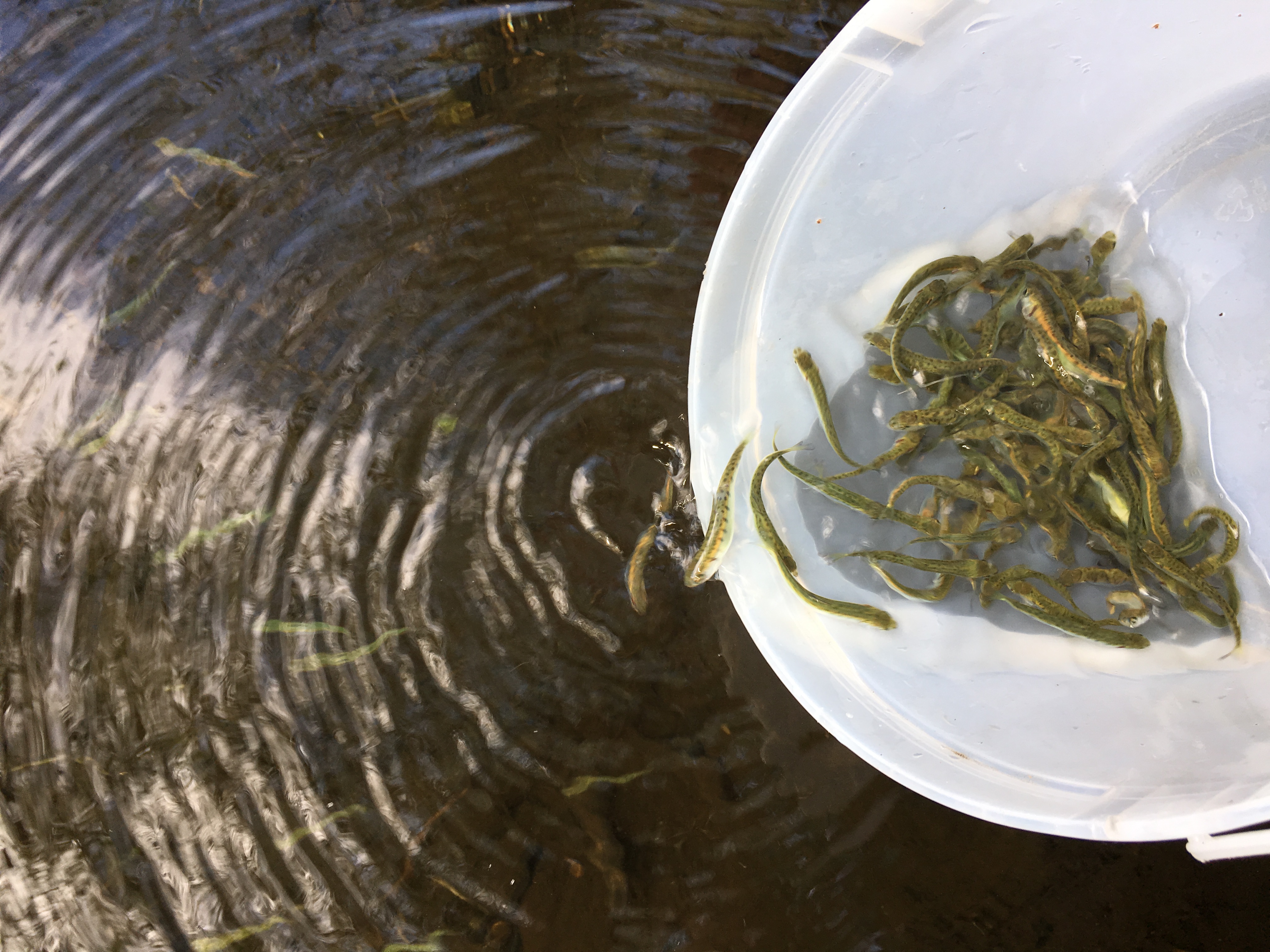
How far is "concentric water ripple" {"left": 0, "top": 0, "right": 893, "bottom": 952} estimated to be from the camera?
1.12 meters

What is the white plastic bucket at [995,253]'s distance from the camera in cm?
85

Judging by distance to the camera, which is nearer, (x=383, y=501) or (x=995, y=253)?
(x=995, y=253)

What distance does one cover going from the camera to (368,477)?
1.15 m

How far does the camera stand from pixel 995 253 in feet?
3.41

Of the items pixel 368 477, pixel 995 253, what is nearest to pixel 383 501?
pixel 368 477

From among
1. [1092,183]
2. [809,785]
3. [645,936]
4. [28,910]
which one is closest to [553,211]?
[1092,183]

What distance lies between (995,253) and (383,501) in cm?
106

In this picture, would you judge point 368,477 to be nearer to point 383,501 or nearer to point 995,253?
point 383,501

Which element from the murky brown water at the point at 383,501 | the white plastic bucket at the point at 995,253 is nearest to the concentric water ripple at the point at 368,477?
the murky brown water at the point at 383,501

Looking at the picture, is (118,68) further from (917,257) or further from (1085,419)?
(1085,419)

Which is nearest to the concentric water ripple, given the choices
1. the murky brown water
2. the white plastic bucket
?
the murky brown water

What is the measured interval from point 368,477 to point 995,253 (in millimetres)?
1068

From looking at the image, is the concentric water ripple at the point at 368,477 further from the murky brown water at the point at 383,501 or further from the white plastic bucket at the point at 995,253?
the white plastic bucket at the point at 995,253

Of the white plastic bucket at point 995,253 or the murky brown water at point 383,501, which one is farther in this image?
the murky brown water at point 383,501
